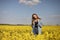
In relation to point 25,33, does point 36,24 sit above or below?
above

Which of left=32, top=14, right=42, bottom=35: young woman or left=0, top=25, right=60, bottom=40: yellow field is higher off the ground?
left=32, top=14, right=42, bottom=35: young woman

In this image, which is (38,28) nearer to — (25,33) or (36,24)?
(36,24)

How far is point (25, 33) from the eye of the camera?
3.51m

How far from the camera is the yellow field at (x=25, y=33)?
3.38 m

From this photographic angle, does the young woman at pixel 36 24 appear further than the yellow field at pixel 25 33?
Yes

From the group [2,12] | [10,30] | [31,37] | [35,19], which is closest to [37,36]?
[31,37]

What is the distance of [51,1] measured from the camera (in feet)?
12.4

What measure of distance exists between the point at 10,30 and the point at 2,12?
431 millimetres

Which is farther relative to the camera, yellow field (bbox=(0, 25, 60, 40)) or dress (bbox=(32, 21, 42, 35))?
dress (bbox=(32, 21, 42, 35))

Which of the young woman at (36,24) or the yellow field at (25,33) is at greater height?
the young woman at (36,24)

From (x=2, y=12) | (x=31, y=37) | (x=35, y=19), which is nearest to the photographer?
(x=31, y=37)

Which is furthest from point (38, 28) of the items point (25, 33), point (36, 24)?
point (25, 33)

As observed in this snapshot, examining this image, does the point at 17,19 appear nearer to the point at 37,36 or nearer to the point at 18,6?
the point at 18,6

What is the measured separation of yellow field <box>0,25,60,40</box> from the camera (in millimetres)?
3381
